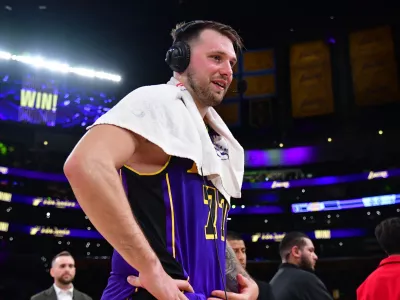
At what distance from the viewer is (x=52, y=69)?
481 inches

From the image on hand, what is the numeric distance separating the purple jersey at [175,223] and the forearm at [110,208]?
0.13 m

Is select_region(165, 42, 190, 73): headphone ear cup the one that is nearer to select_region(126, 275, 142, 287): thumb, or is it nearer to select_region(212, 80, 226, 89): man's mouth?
select_region(212, 80, 226, 89): man's mouth

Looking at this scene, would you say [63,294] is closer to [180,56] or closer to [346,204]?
[180,56]

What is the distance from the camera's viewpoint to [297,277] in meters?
4.02

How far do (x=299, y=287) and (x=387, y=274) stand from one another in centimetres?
107

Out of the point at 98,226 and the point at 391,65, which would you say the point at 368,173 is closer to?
the point at 391,65

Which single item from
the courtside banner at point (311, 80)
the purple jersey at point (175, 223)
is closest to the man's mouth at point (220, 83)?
the purple jersey at point (175, 223)

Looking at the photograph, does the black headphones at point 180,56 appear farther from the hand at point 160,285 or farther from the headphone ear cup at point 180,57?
the hand at point 160,285

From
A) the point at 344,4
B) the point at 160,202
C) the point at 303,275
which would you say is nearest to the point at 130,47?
the point at 344,4

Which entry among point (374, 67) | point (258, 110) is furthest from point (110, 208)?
point (258, 110)

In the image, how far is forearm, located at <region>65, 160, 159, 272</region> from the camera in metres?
1.14

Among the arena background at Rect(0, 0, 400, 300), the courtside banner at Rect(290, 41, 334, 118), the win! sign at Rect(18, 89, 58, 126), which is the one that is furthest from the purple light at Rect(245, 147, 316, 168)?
the win! sign at Rect(18, 89, 58, 126)

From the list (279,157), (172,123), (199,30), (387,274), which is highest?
(279,157)

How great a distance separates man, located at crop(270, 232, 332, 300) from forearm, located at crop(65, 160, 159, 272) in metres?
3.01
